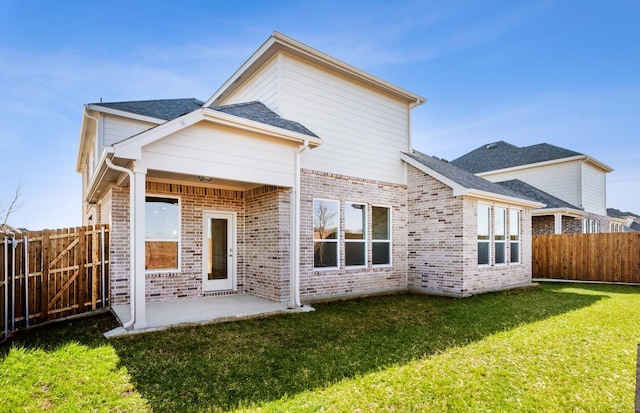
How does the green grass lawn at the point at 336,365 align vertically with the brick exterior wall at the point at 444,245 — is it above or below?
below

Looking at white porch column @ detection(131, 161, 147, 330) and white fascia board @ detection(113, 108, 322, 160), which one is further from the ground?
white fascia board @ detection(113, 108, 322, 160)

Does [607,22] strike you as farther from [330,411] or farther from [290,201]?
[330,411]

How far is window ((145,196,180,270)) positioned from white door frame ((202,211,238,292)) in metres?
0.70

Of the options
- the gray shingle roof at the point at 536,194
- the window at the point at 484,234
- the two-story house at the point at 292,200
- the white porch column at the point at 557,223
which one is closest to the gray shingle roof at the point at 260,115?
the two-story house at the point at 292,200

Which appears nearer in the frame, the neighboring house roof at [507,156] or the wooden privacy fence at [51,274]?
the wooden privacy fence at [51,274]

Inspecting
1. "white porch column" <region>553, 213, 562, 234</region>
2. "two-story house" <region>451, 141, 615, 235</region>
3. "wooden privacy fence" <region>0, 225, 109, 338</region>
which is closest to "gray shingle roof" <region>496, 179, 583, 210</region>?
"two-story house" <region>451, 141, 615, 235</region>

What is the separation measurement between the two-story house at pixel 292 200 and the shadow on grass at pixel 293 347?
1.29m

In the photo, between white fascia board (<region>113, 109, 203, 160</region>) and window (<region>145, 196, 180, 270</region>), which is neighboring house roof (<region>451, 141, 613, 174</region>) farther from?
white fascia board (<region>113, 109, 203, 160</region>)

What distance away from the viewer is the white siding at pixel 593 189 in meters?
18.8

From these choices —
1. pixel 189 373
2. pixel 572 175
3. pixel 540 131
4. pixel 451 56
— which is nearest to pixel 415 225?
pixel 189 373

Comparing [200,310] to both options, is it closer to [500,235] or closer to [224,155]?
[224,155]

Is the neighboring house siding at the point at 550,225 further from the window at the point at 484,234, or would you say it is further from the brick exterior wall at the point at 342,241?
the brick exterior wall at the point at 342,241

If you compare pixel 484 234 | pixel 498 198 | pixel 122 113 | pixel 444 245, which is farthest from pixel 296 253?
pixel 122 113

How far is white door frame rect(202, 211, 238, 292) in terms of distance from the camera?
9000 mm
